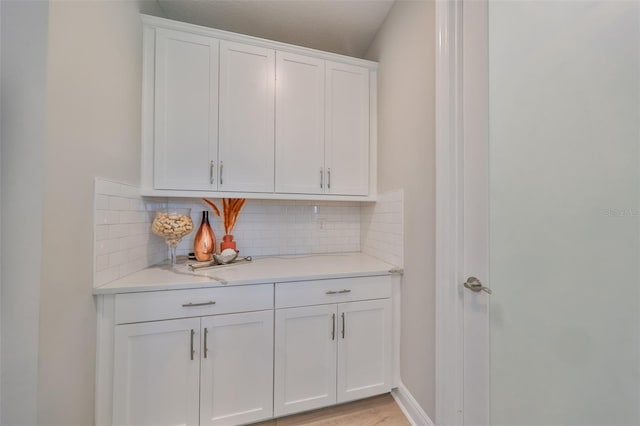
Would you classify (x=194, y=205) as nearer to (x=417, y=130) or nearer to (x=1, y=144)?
(x=1, y=144)

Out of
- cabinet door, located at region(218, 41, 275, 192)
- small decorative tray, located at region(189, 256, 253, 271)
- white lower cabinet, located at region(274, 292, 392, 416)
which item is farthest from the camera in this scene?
cabinet door, located at region(218, 41, 275, 192)

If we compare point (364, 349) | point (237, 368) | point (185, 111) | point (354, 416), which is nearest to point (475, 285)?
point (364, 349)

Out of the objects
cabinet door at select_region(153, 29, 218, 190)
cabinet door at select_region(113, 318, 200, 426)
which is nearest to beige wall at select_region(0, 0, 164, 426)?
cabinet door at select_region(113, 318, 200, 426)

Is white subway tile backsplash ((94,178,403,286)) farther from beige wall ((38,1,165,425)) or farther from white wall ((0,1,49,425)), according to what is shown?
white wall ((0,1,49,425))

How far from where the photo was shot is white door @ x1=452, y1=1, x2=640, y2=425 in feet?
2.69

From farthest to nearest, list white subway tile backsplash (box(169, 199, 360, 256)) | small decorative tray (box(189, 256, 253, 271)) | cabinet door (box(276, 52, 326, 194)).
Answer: white subway tile backsplash (box(169, 199, 360, 256)) < cabinet door (box(276, 52, 326, 194)) < small decorative tray (box(189, 256, 253, 271))

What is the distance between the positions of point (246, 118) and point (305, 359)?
1556mm

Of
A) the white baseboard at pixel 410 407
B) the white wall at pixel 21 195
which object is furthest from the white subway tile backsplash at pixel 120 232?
the white baseboard at pixel 410 407

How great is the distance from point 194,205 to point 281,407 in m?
1.45

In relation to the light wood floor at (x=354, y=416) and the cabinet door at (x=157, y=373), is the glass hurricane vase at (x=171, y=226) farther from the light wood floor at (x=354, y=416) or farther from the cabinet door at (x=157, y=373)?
the light wood floor at (x=354, y=416)

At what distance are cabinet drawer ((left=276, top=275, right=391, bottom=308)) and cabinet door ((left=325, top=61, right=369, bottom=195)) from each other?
26.9 inches

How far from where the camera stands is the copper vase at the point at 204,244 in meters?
1.54

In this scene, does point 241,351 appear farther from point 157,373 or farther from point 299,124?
point 299,124

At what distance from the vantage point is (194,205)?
1730 millimetres
